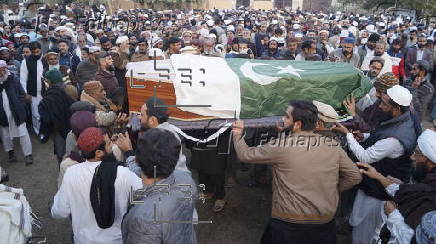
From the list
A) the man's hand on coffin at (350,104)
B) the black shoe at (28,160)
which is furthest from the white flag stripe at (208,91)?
the black shoe at (28,160)

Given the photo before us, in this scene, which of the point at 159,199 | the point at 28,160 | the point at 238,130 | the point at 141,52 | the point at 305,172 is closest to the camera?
the point at 159,199

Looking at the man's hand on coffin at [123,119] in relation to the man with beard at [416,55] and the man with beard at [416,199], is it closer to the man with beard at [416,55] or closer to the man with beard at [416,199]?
the man with beard at [416,199]

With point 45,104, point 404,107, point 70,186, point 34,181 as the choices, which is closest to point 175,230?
point 70,186

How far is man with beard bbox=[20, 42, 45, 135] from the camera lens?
578cm

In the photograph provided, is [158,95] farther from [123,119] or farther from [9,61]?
[9,61]

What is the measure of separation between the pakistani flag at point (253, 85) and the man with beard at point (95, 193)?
3.65 ft

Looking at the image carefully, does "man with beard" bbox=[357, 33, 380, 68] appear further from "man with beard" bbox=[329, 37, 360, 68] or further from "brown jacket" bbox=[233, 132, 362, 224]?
"brown jacket" bbox=[233, 132, 362, 224]

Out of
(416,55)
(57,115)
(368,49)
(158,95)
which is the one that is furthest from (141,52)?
(416,55)

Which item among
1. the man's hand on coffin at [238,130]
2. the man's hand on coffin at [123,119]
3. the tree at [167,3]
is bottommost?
the man's hand on coffin at [123,119]

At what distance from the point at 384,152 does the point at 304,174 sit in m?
0.85

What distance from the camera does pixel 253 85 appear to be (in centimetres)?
341

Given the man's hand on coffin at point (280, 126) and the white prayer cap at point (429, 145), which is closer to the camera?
the white prayer cap at point (429, 145)

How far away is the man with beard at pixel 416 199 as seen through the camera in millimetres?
2119

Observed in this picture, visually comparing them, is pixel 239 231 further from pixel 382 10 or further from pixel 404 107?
pixel 382 10
